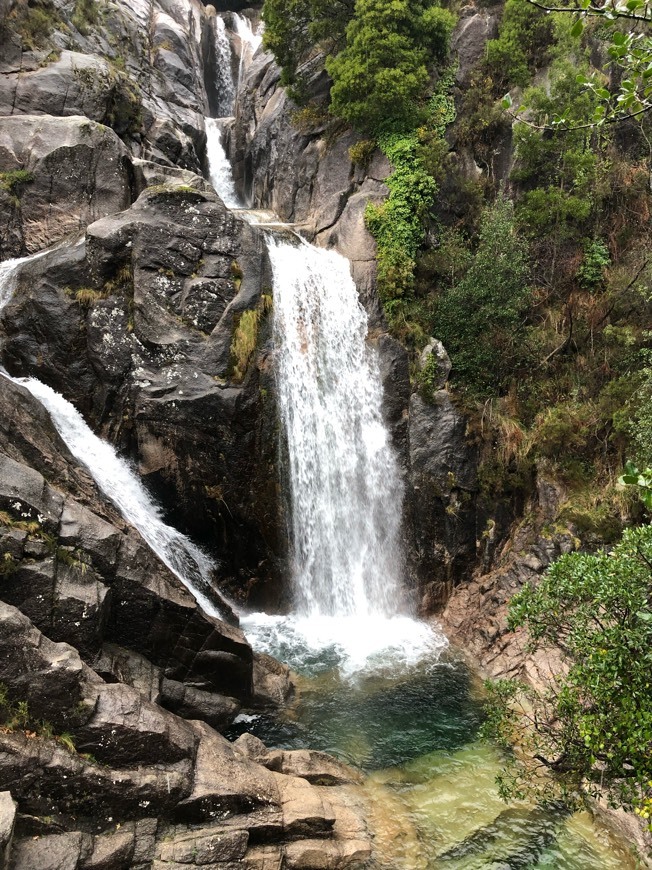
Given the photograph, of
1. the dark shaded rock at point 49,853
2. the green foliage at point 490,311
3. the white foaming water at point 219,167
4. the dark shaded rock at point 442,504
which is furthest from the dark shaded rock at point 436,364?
the white foaming water at point 219,167

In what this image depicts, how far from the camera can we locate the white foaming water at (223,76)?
32.8 m

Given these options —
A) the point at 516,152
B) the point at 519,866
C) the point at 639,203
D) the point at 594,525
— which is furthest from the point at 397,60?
the point at 519,866

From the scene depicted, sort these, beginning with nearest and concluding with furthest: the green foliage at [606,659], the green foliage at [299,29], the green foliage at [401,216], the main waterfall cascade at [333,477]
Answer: the green foliage at [606,659]
the main waterfall cascade at [333,477]
the green foliage at [401,216]
the green foliage at [299,29]

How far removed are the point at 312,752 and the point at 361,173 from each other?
1835 cm

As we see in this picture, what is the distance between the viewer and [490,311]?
15.7 meters

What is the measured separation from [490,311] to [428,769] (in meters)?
11.8

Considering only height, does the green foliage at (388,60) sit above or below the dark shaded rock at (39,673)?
above

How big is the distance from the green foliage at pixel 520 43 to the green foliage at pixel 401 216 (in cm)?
400

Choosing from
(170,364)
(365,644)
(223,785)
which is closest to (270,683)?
(365,644)

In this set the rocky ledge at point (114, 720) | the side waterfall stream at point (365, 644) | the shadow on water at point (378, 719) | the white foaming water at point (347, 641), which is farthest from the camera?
the white foaming water at point (347, 641)

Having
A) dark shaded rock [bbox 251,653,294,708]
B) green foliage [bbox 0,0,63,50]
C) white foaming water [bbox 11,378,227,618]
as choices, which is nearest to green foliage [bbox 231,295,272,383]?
white foaming water [bbox 11,378,227,618]

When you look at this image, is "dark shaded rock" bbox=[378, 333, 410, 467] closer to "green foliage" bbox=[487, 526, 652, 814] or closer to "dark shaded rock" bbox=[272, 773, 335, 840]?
"green foliage" bbox=[487, 526, 652, 814]

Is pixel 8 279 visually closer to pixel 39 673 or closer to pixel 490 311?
pixel 39 673

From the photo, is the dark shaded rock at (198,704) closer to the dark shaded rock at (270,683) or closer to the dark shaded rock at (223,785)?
the dark shaded rock at (270,683)
